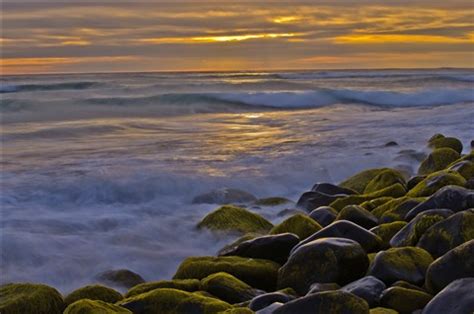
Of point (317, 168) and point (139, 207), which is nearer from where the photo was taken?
point (139, 207)

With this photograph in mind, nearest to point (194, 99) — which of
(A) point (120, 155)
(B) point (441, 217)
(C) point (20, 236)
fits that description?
(A) point (120, 155)

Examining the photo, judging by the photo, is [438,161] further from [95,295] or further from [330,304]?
[330,304]

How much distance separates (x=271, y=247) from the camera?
16.3 ft

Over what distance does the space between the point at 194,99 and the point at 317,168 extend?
646 inches

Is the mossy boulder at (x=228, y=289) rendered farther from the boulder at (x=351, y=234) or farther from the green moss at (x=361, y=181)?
the green moss at (x=361, y=181)

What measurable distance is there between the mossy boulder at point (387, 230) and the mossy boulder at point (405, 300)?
4.17ft

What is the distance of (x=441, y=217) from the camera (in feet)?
15.5

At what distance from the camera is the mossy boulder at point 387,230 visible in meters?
5.10

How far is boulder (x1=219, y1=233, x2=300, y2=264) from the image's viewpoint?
4930mm

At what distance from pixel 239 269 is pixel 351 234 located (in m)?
0.84

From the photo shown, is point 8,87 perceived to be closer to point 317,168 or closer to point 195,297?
point 317,168

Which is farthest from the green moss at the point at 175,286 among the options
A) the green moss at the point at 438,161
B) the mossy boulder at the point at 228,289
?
the green moss at the point at 438,161

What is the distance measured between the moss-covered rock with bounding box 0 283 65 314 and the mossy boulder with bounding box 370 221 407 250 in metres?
2.33

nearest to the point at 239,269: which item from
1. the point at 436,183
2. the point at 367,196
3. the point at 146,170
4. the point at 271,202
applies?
the point at 367,196
